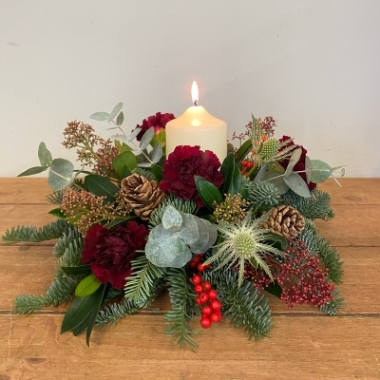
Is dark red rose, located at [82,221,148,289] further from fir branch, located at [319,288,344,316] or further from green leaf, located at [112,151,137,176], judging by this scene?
fir branch, located at [319,288,344,316]

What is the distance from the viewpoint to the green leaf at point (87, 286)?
395 millimetres

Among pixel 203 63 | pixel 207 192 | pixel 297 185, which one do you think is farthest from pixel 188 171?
pixel 203 63

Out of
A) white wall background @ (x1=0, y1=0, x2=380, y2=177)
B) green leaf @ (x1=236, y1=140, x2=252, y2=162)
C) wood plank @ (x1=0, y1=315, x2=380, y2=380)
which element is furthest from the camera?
white wall background @ (x1=0, y1=0, x2=380, y2=177)

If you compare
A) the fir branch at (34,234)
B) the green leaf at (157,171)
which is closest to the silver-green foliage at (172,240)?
the green leaf at (157,171)

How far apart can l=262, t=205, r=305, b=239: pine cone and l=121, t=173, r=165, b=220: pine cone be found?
0.13 meters

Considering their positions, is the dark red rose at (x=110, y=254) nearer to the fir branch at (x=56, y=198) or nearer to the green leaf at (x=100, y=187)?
the green leaf at (x=100, y=187)

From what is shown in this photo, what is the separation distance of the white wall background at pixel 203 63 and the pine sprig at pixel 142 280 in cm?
51

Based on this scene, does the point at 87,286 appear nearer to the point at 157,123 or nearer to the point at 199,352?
the point at 199,352

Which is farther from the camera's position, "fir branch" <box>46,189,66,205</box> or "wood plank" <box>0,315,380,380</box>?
"fir branch" <box>46,189,66,205</box>

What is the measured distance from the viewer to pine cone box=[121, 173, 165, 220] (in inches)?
16.7

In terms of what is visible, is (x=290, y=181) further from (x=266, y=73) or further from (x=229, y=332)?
(x=266, y=73)

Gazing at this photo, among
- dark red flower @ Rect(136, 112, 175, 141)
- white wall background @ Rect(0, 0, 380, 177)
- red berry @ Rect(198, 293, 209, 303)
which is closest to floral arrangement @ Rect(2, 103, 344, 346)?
red berry @ Rect(198, 293, 209, 303)

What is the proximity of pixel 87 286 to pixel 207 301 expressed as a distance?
5.1 inches

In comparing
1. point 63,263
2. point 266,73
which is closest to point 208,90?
point 266,73
